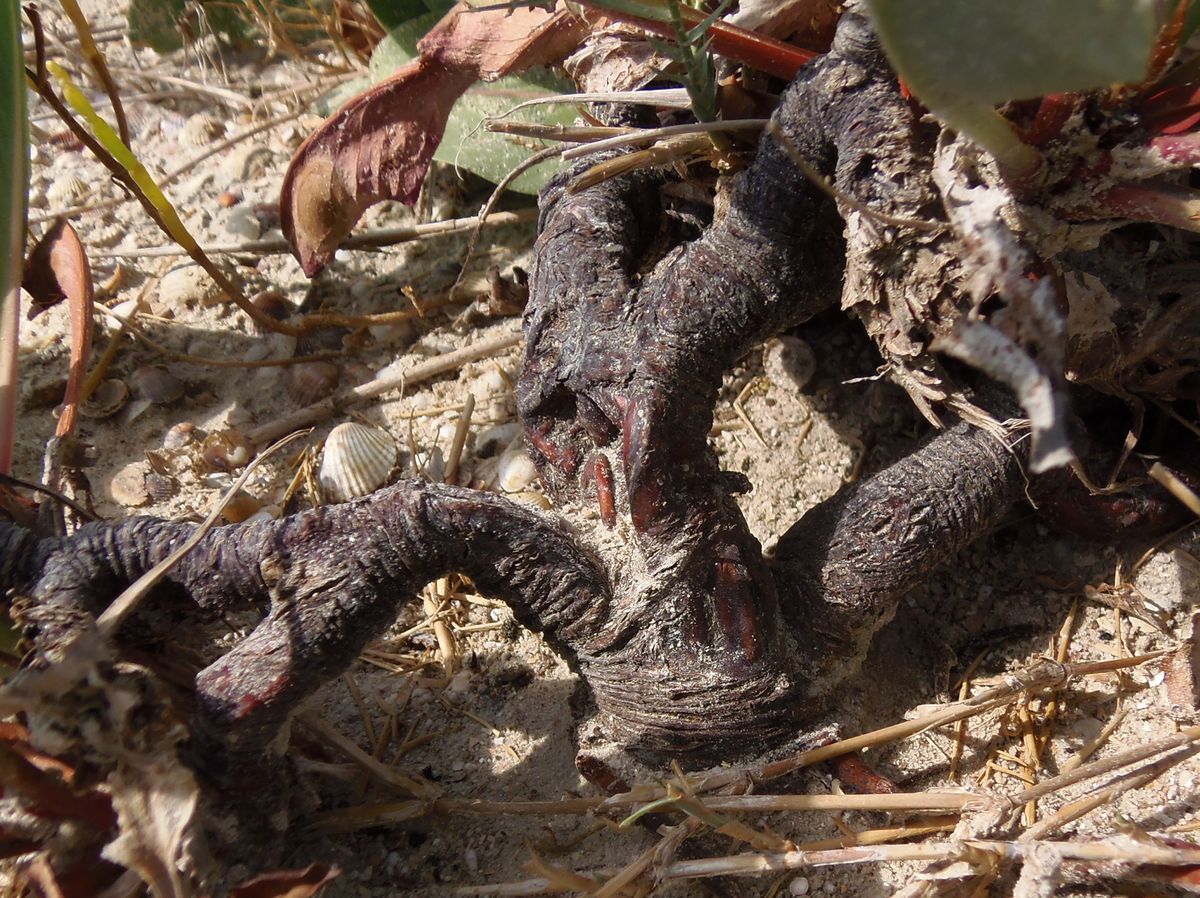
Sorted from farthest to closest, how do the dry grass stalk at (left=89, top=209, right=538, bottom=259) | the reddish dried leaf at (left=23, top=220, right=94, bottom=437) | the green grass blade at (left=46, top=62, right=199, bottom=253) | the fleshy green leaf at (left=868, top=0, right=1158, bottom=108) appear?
the dry grass stalk at (left=89, top=209, right=538, bottom=259)
the reddish dried leaf at (left=23, top=220, right=94, bottom=437)
the green grass blade at (left=46, top=62, right=199, bottom=253)
the fleshy green leaf at (left=868, top=0, right=1158, bottom=108)

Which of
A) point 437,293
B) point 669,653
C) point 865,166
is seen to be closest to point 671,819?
point 669,653

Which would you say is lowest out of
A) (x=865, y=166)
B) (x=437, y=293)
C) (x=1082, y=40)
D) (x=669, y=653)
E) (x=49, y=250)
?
(x=669, y=653)

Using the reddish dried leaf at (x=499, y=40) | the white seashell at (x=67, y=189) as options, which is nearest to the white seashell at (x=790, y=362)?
the reddish dried leaf at (x=499, y=40)

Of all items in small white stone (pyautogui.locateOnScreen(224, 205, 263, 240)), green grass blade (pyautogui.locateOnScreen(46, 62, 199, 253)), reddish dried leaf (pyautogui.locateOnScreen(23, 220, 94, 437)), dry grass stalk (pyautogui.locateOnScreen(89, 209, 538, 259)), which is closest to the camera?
green grass blade (pyautogui.locateOnScreen(46, 62, 199, 253))

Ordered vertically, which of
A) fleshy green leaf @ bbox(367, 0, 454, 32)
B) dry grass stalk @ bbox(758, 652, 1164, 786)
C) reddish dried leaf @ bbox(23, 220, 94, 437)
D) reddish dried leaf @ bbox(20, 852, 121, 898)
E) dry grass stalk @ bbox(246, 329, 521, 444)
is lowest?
dry grass stalk @ bbox(758, 652, 1164, 786)

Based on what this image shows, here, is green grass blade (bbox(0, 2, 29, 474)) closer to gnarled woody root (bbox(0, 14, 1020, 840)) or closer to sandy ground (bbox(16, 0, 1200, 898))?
gnarled woody root (bbox(0, 14, 1020, 840))

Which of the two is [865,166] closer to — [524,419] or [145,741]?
[524,419]

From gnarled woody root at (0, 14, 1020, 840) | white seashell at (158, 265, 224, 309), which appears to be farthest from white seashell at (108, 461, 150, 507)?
gnarled woody root at (0, 14, 1020, 840)
